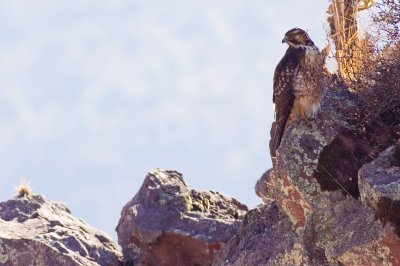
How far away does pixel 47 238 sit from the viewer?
36.6 feet

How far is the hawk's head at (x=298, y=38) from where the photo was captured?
10.4 m

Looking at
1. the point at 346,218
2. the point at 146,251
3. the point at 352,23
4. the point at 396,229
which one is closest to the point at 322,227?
the point at 346,218

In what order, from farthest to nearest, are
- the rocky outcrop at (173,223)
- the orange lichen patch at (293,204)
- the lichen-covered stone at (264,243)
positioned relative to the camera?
1. the rocky outcrop at (173,223)
2. the orange lichen patch at (293,204)
3. the lichen-covered stone at (264,243)

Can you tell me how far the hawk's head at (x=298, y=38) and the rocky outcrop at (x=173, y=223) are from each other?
2000 millimetres

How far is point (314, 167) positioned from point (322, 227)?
638mm

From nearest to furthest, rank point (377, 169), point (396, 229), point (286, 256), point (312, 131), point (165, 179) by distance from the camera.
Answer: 1. point (396, 229)
2. point (377, 169)
3. point (286, 256)
4. point (312, 131)
5. point (165, 179)

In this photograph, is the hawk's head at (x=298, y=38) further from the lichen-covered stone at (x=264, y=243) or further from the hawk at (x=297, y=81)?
the lichen-covered stone at (x=264, y=243)

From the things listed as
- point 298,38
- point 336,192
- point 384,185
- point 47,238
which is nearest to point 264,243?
point 336,192

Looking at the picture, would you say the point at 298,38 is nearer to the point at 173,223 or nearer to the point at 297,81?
the point at 297,81

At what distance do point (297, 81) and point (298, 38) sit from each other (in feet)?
1.77

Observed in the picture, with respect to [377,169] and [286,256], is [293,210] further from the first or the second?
[377,169]

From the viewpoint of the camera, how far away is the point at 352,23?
14.0m

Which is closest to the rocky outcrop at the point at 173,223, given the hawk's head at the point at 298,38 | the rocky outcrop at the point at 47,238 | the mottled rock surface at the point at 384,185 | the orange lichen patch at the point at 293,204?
the rocky outcrop at the point at 47,238

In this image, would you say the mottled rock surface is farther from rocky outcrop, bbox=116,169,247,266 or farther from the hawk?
rocky outcrop, bbox=116,169,247,266
